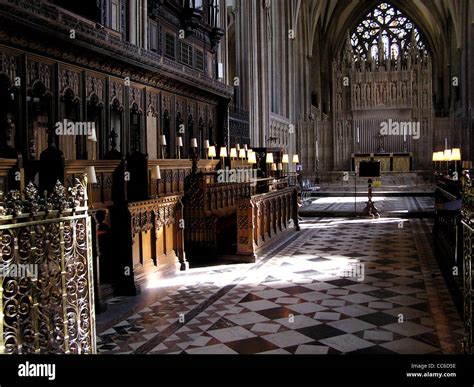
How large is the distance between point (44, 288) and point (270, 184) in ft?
29.2

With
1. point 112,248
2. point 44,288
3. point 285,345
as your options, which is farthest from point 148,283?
point 44,288

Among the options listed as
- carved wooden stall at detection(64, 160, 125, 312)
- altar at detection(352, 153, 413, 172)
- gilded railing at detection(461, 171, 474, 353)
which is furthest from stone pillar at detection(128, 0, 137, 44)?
altar at detection(352, 153, 413, 172)

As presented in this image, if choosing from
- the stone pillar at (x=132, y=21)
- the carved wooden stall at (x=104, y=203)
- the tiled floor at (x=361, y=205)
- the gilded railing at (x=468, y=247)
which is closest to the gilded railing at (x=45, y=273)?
the gilded railing at (x=468, y=247)

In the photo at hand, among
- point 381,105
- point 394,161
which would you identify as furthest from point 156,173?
point 381,105

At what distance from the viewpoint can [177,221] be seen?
782 centimetres

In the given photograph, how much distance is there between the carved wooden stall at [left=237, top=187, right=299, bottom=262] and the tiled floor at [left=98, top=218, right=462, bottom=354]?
1.34 ft

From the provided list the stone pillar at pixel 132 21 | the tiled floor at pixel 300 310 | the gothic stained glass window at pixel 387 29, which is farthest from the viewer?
the gothic stained glass window at pixel 387 29

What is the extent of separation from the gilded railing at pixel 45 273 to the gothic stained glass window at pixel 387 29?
41.7 m

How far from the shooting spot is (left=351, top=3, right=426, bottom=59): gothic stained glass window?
137 ft

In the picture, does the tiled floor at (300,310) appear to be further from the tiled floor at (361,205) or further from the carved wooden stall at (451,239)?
the tiled floor at (361,205)

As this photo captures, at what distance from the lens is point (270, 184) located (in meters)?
11.6

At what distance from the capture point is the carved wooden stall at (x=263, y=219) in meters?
8.67

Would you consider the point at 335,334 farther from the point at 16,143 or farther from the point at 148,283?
the point at 16,143

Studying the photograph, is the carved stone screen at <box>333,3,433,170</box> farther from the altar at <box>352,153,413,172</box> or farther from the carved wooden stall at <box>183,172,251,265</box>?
the carved wooden stall at <box>183,172,251,265</box>
